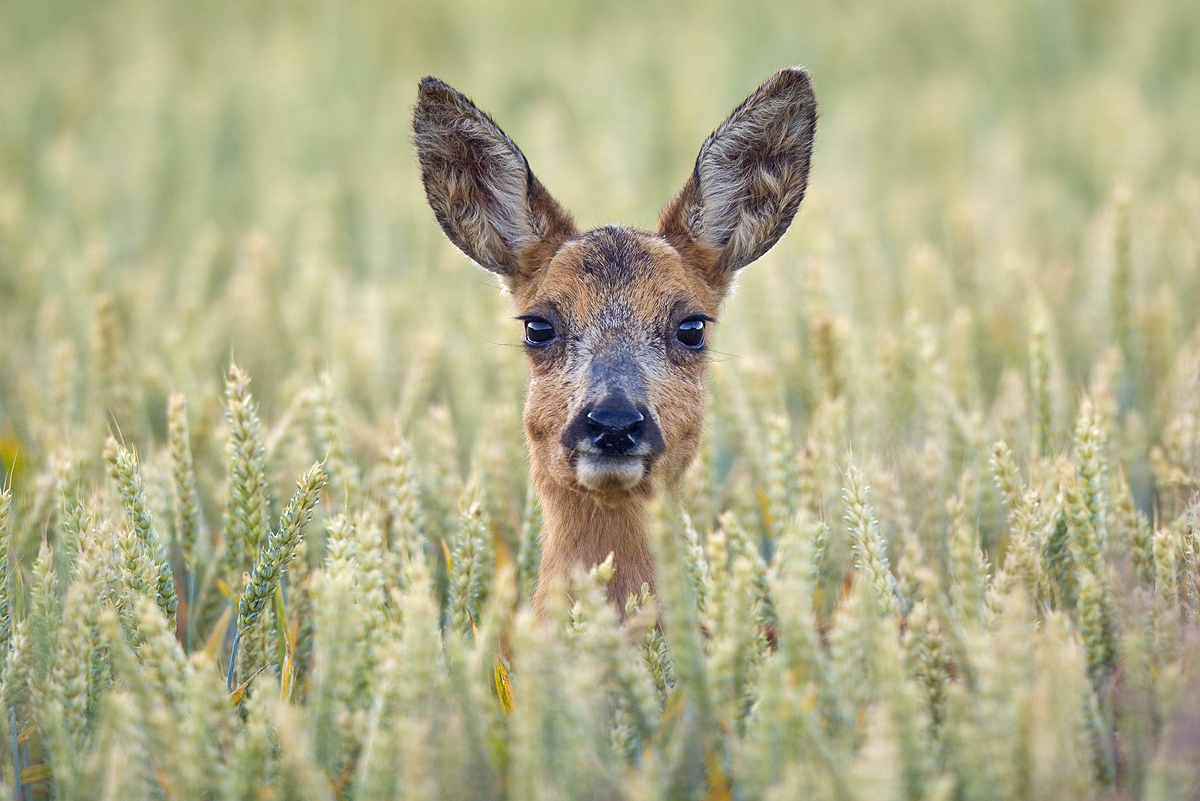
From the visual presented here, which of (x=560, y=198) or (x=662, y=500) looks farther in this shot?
(x=560, y=198)

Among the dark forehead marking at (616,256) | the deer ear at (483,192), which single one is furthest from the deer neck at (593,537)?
the deer ear at (483,192)

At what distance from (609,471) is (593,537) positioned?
0.54 m

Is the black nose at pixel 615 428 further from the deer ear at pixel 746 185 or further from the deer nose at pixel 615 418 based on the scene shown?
the deer ear at pixel 746 185

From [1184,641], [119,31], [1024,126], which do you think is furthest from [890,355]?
[119,31]

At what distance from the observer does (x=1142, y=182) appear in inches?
360

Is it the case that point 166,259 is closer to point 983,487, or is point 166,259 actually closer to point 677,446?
point 677,446

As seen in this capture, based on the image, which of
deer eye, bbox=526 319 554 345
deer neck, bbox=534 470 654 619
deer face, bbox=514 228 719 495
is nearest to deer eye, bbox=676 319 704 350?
deer face, bbox=514 228 719 495

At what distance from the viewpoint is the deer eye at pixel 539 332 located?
15.9 feet

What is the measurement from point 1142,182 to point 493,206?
6.26m

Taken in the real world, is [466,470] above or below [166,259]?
below

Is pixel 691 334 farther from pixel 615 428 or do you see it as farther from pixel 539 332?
pixel 615 428

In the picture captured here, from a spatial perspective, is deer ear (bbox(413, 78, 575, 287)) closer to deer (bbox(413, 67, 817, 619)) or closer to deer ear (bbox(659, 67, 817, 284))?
deer (bbox(413, 67, 817, 619))

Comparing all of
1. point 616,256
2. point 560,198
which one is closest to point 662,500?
point 616,256

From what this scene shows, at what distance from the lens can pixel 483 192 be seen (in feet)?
17.2
